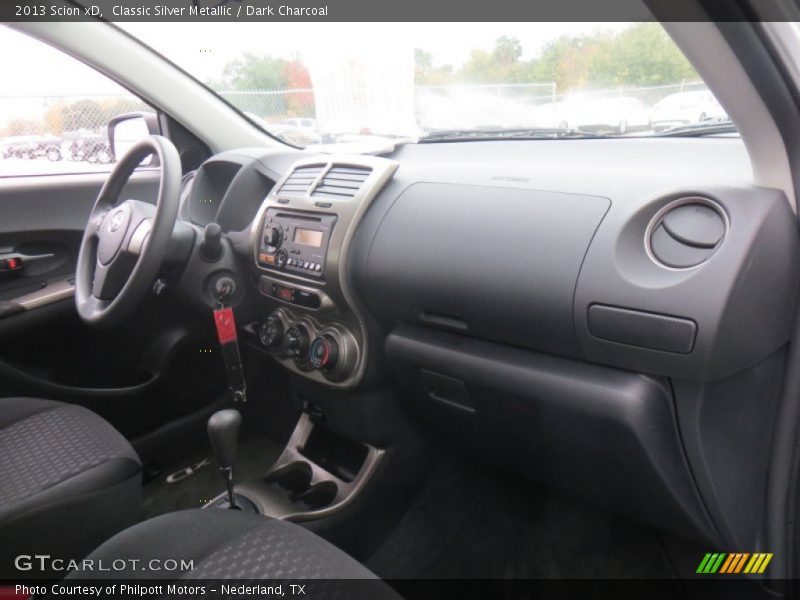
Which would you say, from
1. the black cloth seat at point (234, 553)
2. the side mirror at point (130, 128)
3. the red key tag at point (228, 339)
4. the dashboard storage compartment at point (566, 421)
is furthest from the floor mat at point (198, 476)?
the side mirror at point (130, 128)

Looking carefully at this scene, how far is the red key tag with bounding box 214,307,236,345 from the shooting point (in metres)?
1.75

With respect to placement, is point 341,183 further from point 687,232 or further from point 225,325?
point 687,232

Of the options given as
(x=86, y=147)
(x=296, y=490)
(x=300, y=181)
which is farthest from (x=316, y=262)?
(x=86, y=147)

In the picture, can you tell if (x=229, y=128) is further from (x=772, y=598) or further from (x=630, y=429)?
(x=772, y=598)

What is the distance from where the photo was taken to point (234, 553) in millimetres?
1058

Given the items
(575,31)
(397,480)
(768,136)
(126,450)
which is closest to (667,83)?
(575,31)

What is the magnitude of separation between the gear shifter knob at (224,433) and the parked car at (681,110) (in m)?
1.29

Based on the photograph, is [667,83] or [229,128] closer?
[667,83]

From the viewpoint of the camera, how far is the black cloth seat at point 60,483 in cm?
124

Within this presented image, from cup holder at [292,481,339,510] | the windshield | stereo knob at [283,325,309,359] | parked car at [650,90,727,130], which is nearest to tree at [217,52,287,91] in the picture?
the windshield

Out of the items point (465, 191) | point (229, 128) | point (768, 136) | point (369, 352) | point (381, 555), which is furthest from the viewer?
point (229, 128)

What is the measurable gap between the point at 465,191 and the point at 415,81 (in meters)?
0.63

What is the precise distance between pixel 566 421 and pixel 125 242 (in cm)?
121

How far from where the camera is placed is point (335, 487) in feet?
6.13
